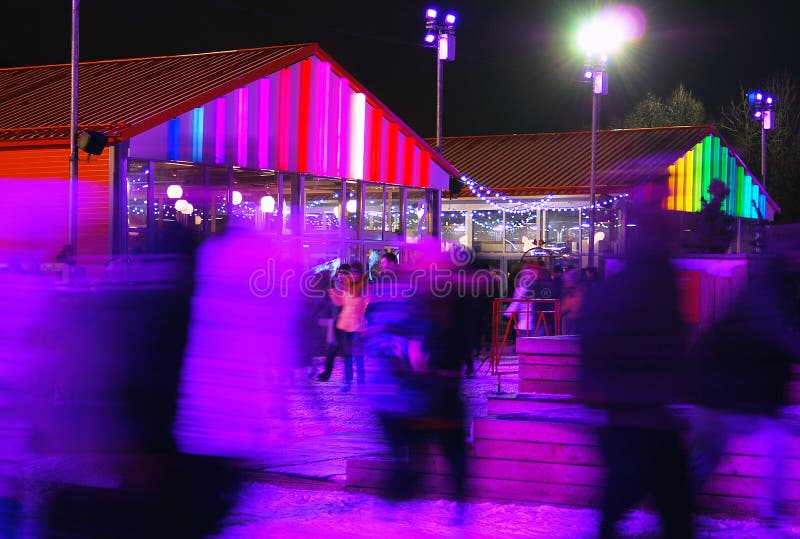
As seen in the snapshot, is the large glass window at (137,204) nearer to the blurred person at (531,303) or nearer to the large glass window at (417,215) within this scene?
the blurred person at (531,303)

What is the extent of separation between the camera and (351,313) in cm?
1512

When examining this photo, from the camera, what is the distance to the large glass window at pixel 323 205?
25.4m

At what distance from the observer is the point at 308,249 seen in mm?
25297

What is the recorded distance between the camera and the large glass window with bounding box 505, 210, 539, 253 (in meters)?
38.3

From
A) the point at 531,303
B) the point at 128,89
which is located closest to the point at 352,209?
the point at 128,89

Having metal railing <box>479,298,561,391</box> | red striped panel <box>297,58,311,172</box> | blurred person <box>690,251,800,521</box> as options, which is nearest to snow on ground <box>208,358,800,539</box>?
blurred person <box>690,251,800,521</box>

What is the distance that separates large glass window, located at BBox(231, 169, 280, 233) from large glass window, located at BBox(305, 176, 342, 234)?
106 cm

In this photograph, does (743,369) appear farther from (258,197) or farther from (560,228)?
(560,228)

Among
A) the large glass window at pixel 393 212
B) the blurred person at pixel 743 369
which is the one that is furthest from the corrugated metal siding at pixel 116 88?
the blurred person at pixel 743 369

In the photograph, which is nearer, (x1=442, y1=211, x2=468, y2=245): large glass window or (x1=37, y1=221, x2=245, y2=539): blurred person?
(x1=37, y1=221, x2=245, y2=539): blurred person

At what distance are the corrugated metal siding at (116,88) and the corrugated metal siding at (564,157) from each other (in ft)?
51.6

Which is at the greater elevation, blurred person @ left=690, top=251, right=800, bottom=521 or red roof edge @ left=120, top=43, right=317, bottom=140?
red roof edge @ left=120, top=43, right=317, bottom=140

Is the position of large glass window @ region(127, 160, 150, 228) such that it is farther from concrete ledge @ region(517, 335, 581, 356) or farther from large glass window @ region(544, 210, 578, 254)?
large glass window @ region(544, 210, 578, 254)

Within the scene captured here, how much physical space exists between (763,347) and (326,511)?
118 inches
